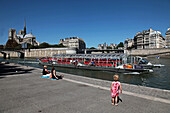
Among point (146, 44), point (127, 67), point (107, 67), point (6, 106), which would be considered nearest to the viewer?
point (6, 106)

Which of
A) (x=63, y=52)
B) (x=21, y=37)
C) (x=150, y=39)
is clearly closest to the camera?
(x=63, y=52)

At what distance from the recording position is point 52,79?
12.1 m

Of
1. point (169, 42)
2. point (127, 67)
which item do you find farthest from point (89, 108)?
point (169, 42)

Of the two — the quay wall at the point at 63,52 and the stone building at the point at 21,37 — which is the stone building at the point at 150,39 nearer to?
the quay wall at the point at 63,52

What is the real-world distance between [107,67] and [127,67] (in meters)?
4.15

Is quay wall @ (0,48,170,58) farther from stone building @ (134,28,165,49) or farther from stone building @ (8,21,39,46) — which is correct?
stone building @ (8,21,39,46)

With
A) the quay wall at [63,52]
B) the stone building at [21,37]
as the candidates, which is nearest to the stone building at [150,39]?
the quay wall at [63,52]

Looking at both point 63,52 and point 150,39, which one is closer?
point 63,52

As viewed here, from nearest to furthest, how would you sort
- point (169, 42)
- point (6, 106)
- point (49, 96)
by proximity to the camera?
1. point (6, 106)
2. point (49, 96)
3. point (169, 42)

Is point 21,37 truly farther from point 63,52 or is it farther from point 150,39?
point 150,39

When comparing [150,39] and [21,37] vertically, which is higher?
[21,37]

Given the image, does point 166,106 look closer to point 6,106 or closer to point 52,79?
point 6,106

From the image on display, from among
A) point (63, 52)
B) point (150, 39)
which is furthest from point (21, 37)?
point (150, 39)

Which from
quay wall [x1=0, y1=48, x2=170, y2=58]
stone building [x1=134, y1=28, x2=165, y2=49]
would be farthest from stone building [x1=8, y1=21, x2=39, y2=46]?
stone building [x1=134, y1=28, x2=165, y2=49]
